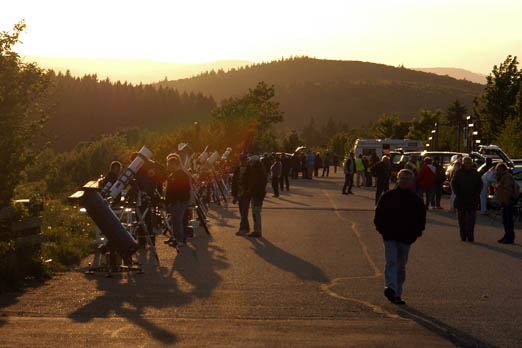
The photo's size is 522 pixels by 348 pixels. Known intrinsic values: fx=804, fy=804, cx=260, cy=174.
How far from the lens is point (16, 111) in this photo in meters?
11.2

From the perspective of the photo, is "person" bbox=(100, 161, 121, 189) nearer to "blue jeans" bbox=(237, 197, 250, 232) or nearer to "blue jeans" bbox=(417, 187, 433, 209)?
"blue jeans" bbox=(237, 197, 250, 232)

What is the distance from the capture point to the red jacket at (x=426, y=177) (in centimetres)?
2403

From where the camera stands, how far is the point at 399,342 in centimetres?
704

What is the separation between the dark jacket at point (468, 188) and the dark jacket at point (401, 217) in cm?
733

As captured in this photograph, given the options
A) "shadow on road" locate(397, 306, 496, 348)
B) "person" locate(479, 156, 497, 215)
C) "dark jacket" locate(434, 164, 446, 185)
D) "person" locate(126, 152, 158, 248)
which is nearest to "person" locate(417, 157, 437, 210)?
"dark jacket" locate(434, 164, 446, 185)

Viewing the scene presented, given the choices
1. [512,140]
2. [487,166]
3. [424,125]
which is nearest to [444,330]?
[487,166]

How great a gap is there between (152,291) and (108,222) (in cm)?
134

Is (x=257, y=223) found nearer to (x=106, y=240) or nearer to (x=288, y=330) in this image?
(x=106, y=240)

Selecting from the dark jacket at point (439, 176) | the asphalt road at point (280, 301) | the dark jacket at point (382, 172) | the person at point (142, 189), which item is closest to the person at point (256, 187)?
the asphalt road at point (280, 301)

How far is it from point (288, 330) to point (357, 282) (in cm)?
338

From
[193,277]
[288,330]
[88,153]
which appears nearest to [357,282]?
[193,277]

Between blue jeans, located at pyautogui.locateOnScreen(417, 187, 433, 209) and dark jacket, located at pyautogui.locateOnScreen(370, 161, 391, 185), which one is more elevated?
dark jacket, located at pyautogui.locateOnScreen(370, 161, 391, 185)

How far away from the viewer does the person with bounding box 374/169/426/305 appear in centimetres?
937

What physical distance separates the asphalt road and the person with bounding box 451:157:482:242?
762 millimetres
